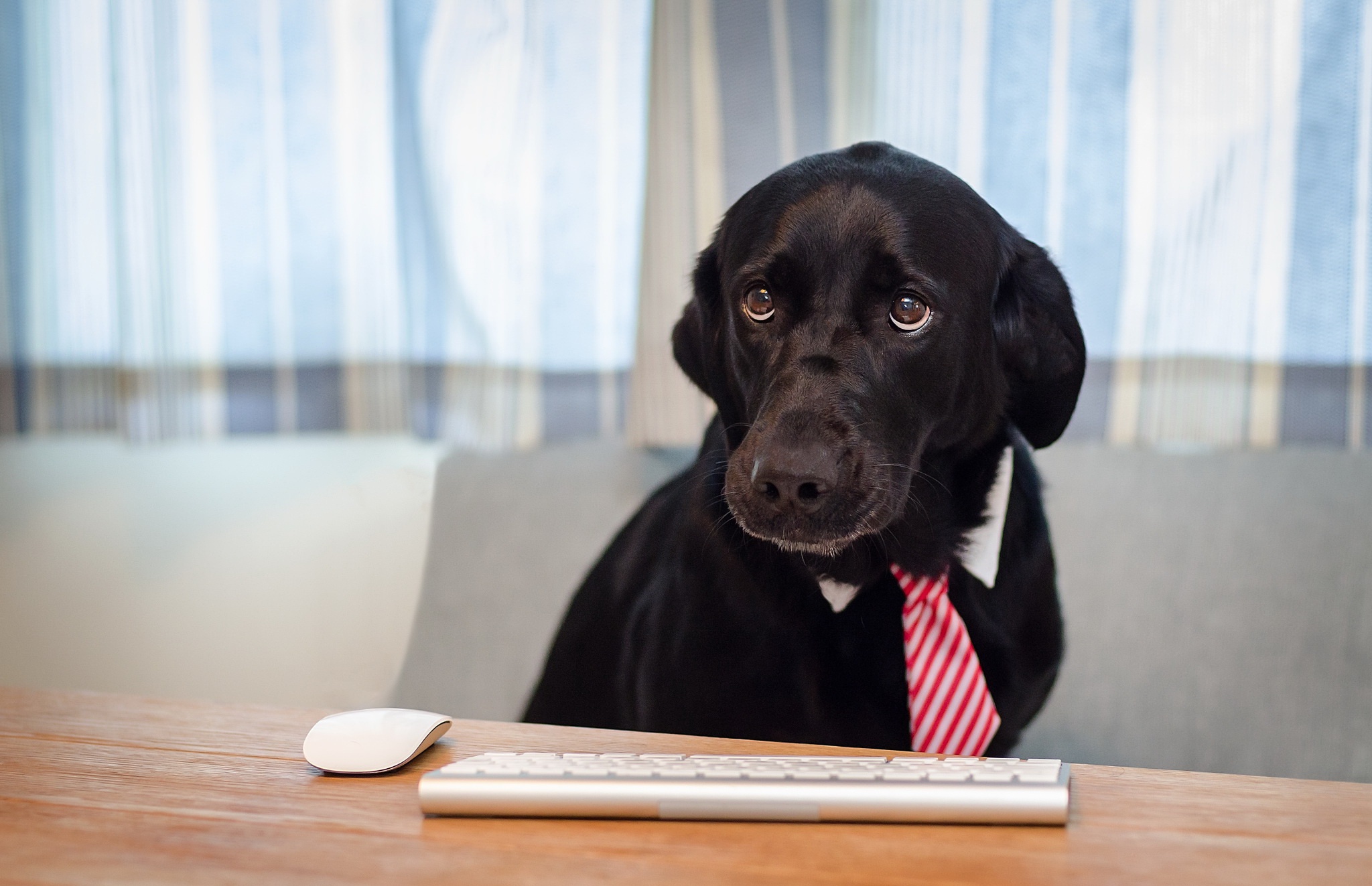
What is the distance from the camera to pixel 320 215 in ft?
6.42

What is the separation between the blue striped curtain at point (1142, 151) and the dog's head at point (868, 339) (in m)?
0.63

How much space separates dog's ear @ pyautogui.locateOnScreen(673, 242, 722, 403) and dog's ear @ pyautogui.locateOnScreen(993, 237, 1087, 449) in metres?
0.32

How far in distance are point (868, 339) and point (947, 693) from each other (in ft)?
1.15

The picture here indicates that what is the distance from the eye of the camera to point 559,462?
6.02 ft

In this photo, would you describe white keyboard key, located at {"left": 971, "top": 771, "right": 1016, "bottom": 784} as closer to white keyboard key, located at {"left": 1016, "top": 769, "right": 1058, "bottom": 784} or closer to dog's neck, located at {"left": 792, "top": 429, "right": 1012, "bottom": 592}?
white keyboard key, located at {"left": 1016, "top": 769, "right": 1058, "bottom": 784}

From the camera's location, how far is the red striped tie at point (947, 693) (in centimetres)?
97

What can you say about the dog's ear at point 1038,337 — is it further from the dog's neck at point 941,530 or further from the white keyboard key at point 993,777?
the white keyboard key at point 993,777

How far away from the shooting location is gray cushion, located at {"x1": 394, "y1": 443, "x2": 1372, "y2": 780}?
4.95ft

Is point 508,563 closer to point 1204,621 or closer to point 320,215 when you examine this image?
point 320,215

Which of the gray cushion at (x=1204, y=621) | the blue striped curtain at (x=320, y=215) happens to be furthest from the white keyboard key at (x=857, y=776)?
the blue striped curtain at (x=320, y=215)

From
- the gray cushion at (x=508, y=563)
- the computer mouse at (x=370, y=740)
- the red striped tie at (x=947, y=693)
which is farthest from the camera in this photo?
the gray cushion at (x=508, y=563)

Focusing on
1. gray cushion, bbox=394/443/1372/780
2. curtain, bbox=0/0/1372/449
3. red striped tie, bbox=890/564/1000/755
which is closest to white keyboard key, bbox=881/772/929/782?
red striped tie, bbox=890/564/1000/755

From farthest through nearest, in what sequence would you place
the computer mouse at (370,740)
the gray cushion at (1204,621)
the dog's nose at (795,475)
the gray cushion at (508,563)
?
the gray cushion at (508,563) → the gray cushion at (1204,621) → the dog's nose at (795,475) → the computer mouse at (370,740)

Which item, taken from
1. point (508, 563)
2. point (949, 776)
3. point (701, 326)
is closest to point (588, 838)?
point (949, 776)
